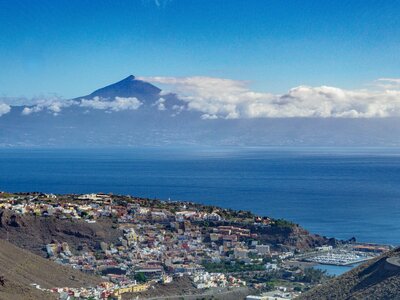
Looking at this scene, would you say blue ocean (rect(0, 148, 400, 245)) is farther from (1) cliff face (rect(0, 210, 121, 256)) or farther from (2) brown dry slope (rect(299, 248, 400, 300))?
(2) brown dry slope (rect(299, 248, 400, 300))

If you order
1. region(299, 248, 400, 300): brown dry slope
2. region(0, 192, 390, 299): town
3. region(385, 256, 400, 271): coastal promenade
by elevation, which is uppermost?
region(385, 256, 400, 271): coastal promenade

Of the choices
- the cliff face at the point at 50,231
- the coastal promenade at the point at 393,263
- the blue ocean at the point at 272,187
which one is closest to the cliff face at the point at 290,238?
the blue ocean at the point at 272,187

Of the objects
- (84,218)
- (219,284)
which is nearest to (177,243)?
(84,218)

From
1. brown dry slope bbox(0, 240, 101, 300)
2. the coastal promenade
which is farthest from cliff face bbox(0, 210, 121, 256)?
the coastal promenade

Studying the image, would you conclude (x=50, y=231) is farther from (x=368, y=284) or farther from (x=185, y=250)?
(x=368, y=284)

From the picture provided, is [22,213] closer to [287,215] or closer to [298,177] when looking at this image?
[287,215]

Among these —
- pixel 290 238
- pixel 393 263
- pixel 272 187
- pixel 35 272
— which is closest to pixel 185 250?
pixel 290 238
